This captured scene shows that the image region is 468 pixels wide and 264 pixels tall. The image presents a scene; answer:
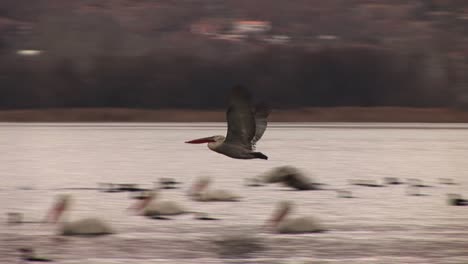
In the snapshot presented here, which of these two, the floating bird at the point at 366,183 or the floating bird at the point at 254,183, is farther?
the floating bird at the point at 366,183

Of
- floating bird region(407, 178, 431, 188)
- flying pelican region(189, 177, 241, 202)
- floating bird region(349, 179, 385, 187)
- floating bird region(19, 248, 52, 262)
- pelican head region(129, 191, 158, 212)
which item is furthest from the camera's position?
floating bird region(407, 178, 431, 188)

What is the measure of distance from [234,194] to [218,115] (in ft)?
237

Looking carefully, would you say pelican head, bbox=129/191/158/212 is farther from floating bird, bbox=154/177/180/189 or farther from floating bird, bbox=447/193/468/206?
floating bird, bbox=154/177/180/189

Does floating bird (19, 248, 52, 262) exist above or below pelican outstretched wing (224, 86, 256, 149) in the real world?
below

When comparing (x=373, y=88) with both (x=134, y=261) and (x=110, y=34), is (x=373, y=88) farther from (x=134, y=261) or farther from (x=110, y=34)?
(x=134, y=261)

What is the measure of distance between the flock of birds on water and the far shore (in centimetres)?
6459

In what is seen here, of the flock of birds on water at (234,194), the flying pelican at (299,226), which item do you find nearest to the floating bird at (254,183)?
the flock of birds on water at (234,194)

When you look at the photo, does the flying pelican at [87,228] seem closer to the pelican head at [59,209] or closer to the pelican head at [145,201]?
the pelican head at [59,209]

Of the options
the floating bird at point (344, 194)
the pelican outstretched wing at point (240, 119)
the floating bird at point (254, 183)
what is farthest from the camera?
the floating bird at point (254, 183)

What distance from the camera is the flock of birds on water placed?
16.7 m

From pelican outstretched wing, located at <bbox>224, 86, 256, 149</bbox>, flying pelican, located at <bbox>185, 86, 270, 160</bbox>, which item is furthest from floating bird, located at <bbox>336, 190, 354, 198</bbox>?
pelican outstretched wing, located at <bbox>224, 86, 256, 149</bbox>

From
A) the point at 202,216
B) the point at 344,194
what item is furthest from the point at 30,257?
the point at 344,194

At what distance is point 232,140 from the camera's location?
55.7ft

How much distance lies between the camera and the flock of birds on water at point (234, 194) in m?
16.7
